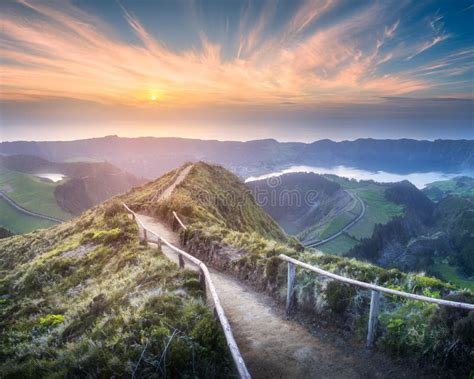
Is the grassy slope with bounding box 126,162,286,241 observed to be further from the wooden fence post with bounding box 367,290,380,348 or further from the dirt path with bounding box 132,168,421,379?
the wooden fence post with bounding box 367,290,380,348

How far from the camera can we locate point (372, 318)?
7.91 meters

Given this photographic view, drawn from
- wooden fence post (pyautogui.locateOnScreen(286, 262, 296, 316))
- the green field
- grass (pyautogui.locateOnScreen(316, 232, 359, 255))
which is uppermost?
wooden fence post (pyautogui.locateOnScreen(286, 262, 296, 316))

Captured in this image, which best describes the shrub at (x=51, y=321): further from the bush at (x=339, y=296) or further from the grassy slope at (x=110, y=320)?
the bush at (x=339, y=296)

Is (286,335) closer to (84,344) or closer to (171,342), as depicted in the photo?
(171,342)

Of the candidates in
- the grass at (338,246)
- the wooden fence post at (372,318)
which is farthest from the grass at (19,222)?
the wooden fence post at (372,318)

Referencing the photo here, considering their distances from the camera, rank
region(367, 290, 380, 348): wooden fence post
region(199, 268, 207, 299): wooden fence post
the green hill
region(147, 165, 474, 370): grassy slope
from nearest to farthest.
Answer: the green hill → region(147, 165, 474, 370): grassy slope → region(367, 290, 380, 348): wooden fence post → region(199, 268, 207, 299): wooden fence post

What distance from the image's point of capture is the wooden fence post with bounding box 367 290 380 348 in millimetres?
7820

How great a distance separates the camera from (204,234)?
20.2 metres

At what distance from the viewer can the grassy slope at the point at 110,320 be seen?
23.2ft

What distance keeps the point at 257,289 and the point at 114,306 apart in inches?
217

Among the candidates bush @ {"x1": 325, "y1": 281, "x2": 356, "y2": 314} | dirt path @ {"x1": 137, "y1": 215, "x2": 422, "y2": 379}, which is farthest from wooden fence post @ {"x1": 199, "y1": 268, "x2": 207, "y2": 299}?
bush @ {"x1": 325, "y1": 281, "x2": 356, "y2": 314}

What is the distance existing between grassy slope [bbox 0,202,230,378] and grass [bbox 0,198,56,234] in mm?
177093

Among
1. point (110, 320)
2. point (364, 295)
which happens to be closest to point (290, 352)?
point (364, 295)

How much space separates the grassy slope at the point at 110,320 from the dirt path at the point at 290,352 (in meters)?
1.31
